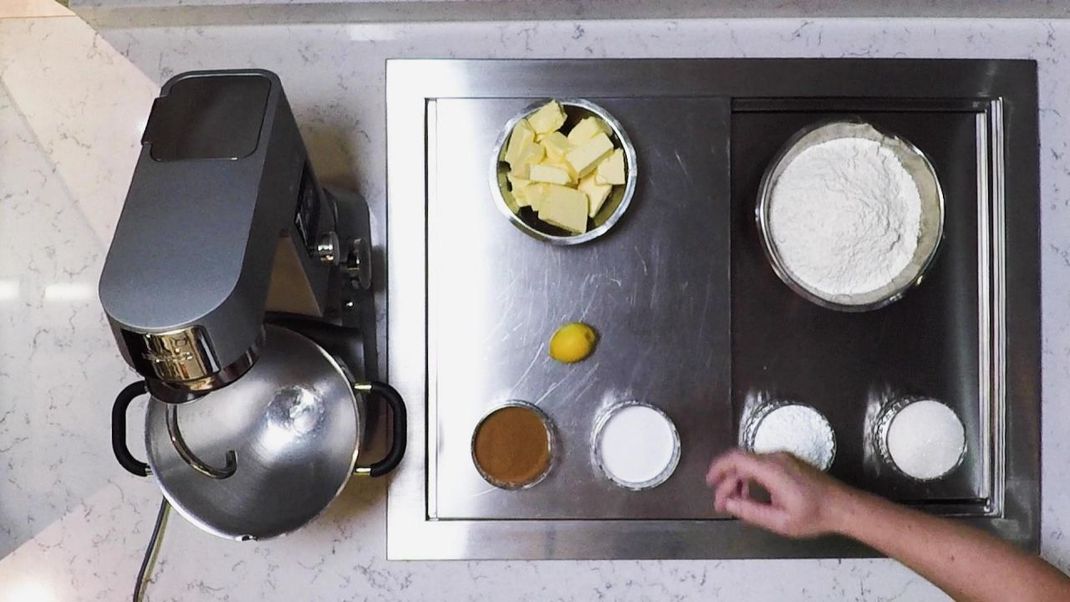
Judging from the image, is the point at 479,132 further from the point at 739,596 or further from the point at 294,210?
the point at 739,596

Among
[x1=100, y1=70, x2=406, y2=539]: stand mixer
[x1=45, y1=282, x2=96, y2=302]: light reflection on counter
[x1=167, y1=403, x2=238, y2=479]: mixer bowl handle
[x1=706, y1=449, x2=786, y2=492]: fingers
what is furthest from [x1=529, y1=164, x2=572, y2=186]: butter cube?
[x1=45, y1=282, x2=96, y2=302]: light reflection on counter

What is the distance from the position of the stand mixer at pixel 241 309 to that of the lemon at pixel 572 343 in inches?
8.6

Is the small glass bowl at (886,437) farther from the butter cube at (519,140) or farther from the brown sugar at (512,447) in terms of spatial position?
the butter cube at (519,140)

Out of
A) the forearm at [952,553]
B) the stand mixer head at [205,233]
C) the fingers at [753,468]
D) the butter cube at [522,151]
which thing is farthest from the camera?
the butter cube at [522,151]

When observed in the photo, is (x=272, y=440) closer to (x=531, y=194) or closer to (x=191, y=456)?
(x=191, y=456)

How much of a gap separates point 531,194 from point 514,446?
307 millimetres

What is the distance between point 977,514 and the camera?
41.7 inches

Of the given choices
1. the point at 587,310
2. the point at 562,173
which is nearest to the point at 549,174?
the point at 562,173

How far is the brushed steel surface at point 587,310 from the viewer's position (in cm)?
104

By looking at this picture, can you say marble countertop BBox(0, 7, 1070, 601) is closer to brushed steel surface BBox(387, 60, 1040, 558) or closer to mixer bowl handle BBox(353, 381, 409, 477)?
brushed steel surface BBox(387, 60, 1040, 558)

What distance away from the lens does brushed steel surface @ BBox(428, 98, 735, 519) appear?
1.04m

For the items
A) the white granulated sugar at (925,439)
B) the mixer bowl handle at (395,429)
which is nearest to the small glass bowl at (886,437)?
the white granulated sugar at (925,439)

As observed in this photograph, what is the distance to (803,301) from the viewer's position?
1055 mm

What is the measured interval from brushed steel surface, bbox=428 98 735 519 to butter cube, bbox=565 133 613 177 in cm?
10
